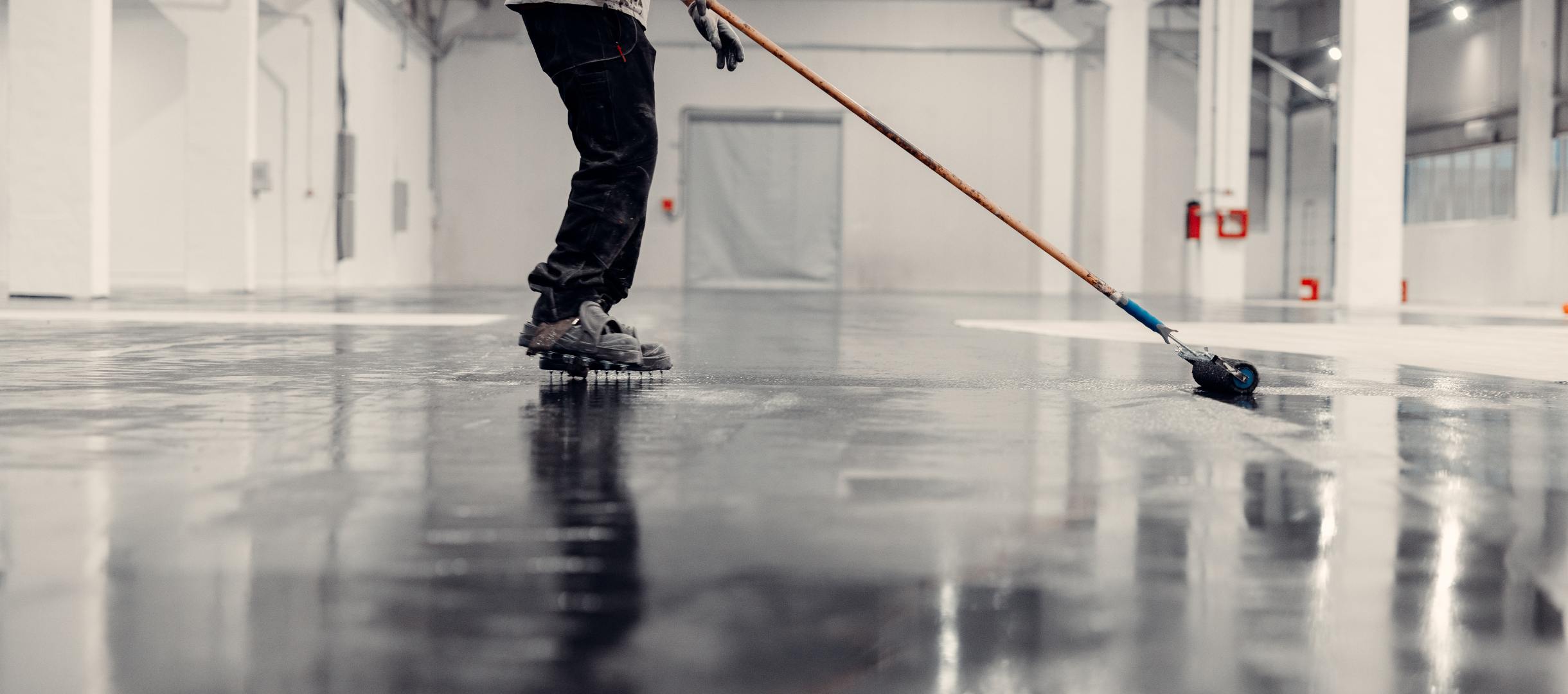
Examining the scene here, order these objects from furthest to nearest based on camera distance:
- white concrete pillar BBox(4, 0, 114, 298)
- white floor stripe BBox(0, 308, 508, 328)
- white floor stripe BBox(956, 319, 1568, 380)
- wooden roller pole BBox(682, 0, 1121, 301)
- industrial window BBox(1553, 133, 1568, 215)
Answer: industrial window BBox(1553, 133, 1568, 215)
white concrete pillar BBox(4, 0, 114, 298)
white floor stripe BBox(0, 308, 508, 328)
white floor stripe BBox(956, 319, 1568, 380)
wooden roller pole BBox(682, 0, 1121, 301)

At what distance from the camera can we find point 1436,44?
53.0 feet

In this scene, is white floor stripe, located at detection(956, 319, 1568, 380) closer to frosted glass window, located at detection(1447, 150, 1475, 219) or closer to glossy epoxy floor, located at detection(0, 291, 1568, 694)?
glossy epoxy floor, located at detection(0, 291, 1568, 694)

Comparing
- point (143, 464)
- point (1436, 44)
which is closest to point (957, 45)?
point (1436, 44)

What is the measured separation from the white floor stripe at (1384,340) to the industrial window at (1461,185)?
358 inches

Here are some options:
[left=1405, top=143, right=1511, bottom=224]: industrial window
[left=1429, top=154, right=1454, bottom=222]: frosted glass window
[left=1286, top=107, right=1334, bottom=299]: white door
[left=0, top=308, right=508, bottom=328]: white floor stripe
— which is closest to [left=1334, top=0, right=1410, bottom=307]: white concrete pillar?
[left=1405, top=143, right=1511, bottom=224]: industrial window

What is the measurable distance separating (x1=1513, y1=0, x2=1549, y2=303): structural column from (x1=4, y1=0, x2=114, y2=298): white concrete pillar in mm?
13757

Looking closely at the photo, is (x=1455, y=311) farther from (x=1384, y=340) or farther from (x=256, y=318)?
(x=256, y=318)

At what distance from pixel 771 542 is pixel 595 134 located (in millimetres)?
1824

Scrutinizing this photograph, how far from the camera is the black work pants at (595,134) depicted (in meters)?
2.80

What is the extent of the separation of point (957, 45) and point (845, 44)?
1.57 meters

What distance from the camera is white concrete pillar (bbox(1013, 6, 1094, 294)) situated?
57.4 ft

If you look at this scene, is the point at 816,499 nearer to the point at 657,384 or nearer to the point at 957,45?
the point at 657,384

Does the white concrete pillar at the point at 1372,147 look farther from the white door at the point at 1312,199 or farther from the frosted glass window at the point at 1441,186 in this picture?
the white door at the point at 1312,199

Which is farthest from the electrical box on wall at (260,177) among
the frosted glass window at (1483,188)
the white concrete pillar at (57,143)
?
the frosted glass window at (1483,188)
